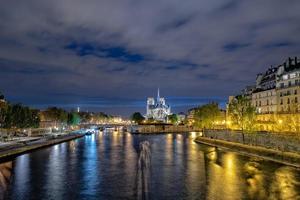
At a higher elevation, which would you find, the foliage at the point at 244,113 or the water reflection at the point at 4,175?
the foliage at the point at 244,113

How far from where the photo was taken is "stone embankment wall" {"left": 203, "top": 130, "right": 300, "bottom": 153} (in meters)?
48.3

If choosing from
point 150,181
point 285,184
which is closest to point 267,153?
point 285,184

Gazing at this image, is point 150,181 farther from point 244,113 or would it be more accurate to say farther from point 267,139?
point 244,113

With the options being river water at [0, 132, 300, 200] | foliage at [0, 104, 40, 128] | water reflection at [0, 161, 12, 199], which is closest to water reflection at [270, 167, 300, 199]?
river water at [0, 132, 300, 200]

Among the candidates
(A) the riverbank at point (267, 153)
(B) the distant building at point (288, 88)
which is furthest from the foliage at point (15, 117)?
(B) the distant building at point (288, 88)

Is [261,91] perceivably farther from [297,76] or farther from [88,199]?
[88,199]

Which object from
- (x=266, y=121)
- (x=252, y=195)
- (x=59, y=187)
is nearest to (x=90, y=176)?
(x=59, y=187)

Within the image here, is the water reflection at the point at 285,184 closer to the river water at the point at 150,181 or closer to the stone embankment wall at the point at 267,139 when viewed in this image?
the river water at the point at 150,181

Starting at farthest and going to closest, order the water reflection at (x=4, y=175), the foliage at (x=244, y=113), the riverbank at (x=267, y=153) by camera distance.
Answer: the foliage at (x=244, y=113)
the riverbank at (x=267, y=153)
the water reflection at (x=4, y=175)

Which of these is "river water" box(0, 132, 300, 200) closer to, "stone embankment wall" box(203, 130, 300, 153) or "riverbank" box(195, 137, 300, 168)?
"riverbank" box(195, 137, 300, 168)

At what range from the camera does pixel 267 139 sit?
193ft

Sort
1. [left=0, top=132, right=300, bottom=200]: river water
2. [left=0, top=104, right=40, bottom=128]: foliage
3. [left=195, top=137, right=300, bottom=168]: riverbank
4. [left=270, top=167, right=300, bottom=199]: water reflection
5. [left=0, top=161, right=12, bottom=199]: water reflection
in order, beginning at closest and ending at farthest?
1. [left=270, top=167, right=300, bottom=199]: water reflection
2. [left=0, top=132, right=300, bottom=200]: river water
3. [left=0, top=161, right=12, bottom=199]: water reflection
4. [left=195, top=137, right=300, bottom=168]: riverbank
5. [left=0, top=104, right=40, bottom=128]: foliage

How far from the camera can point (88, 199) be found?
2716 centimetres

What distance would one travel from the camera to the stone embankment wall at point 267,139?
158 ft
